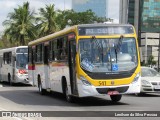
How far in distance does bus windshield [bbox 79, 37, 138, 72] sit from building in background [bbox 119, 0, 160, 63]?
119552mm

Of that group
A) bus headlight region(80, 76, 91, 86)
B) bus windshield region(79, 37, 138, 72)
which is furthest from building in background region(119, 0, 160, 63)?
bus headlight region(80, 76, 91, 86)

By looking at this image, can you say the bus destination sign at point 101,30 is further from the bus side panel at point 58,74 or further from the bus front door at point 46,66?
the bus front door at point 46,66

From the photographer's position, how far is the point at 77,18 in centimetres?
8262

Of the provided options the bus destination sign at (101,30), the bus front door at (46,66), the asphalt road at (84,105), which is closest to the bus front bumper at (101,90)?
the asphalt road at (84,105)

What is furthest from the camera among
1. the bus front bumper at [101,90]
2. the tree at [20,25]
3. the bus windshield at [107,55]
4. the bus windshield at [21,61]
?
the tree at [20,25]

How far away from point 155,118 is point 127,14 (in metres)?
129

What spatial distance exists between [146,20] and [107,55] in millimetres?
124135

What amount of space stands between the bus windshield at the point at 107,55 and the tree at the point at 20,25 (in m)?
53.3

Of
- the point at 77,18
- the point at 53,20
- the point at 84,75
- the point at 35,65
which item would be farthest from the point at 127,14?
the point at 84,75

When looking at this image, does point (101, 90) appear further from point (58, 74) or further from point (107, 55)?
point (58, 74)

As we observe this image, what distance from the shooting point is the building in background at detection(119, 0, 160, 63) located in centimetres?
13725

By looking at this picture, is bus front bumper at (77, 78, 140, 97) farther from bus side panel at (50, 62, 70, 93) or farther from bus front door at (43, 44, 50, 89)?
bus front door at (43, 44, 50, 89)

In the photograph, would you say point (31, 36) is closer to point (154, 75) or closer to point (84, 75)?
point (154, 75)

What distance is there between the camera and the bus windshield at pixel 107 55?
1662cm
